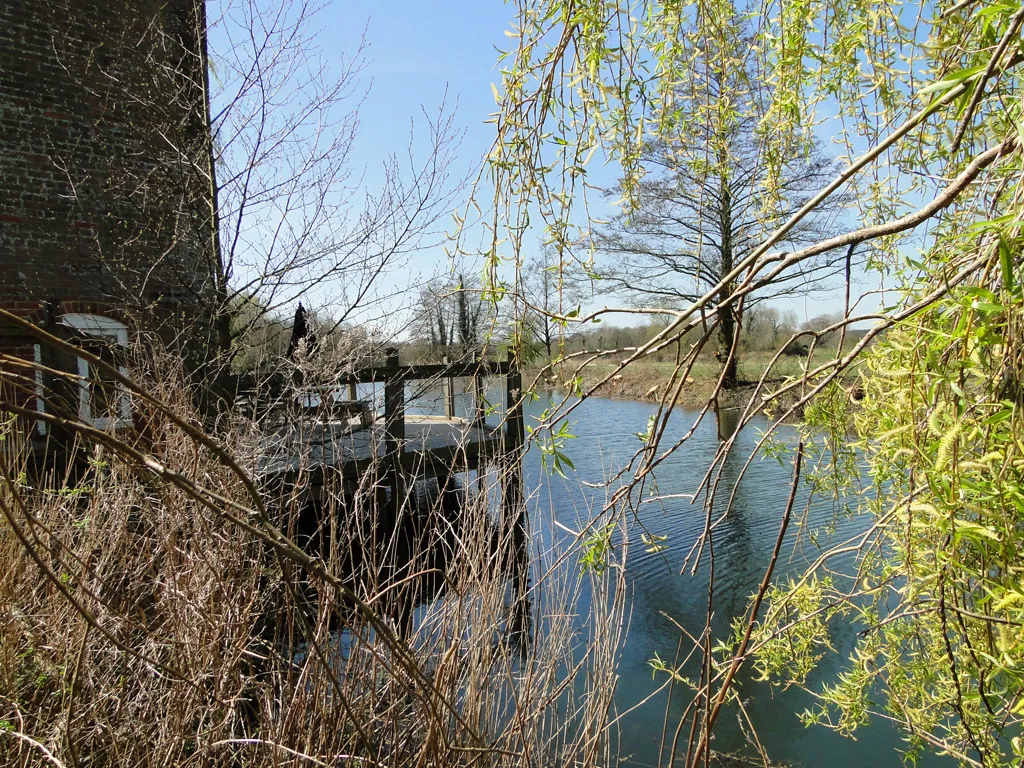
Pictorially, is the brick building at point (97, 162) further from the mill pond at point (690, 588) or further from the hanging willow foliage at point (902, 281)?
the hanging willow foliage at point (902, 281)

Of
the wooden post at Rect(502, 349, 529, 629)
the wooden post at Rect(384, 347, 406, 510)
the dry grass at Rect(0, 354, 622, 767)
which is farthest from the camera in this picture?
the wooden post at Rect(384, 347, 406, 510)

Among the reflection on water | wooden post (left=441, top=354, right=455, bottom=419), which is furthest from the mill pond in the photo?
wooden post (left=441, top=354, right=455, bottom=419)

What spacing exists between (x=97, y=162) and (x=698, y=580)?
611 centimetres

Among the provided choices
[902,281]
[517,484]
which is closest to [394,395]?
[517,484]

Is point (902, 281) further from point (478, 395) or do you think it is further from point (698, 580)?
point (698, 580)

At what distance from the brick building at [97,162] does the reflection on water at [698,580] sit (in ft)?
10.8

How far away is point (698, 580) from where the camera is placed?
17.9 ft

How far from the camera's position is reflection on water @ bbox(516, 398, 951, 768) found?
3.44 m

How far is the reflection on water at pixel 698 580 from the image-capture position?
3.44 metres

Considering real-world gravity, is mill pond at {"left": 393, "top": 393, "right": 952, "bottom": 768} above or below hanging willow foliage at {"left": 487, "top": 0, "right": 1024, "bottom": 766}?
below

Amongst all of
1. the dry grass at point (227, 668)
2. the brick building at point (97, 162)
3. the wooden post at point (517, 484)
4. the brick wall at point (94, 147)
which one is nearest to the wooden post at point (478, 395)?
the wooden post at point (517, 484)

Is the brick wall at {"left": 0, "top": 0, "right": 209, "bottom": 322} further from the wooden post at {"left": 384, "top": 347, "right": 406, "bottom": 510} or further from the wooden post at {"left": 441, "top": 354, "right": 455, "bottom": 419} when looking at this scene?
the wooden post at {"left": 441, "top": 354, "right": 455, "bottom": 419}

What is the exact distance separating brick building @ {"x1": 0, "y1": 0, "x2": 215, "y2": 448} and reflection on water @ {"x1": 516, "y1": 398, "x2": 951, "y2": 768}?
3.29 metres

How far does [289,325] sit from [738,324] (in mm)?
5120
